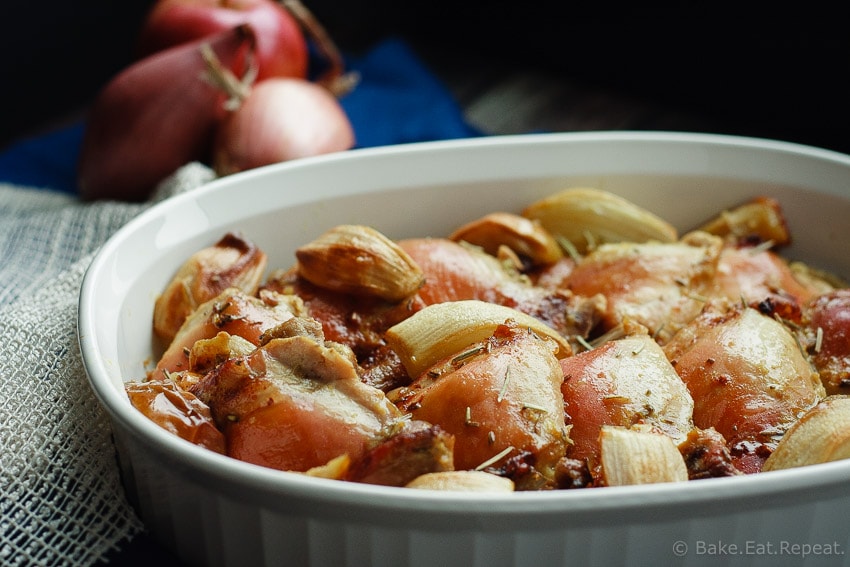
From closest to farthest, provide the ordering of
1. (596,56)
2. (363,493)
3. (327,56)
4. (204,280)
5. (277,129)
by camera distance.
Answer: (363,493) → (204,280) → (277,129) → (327,56) → (596,56)

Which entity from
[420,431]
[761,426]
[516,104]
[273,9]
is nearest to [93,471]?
[420,431]

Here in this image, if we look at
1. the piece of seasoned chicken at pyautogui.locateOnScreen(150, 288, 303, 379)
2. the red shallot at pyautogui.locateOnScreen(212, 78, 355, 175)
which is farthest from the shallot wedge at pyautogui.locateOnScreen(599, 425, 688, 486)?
the red shallot at pyautogui.locateOnScreen(212, 78, 355, 175)

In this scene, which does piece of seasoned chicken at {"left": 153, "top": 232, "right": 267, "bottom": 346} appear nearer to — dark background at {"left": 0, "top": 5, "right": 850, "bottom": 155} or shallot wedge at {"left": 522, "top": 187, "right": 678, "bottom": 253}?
shallot wedge at {"left": 522, "top": 187, "right": 678, "bottom": 253}

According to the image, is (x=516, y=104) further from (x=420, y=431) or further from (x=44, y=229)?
(x=420, y=431)

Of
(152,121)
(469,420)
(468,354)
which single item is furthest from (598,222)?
(152,121)

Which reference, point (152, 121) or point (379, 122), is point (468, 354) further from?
point (379, 122)

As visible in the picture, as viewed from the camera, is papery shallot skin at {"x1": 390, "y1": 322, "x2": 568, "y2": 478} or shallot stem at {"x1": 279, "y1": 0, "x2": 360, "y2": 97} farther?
shallot stem at {"x1": 279, "y1": 0, "x2": 360, "y2": 97}
